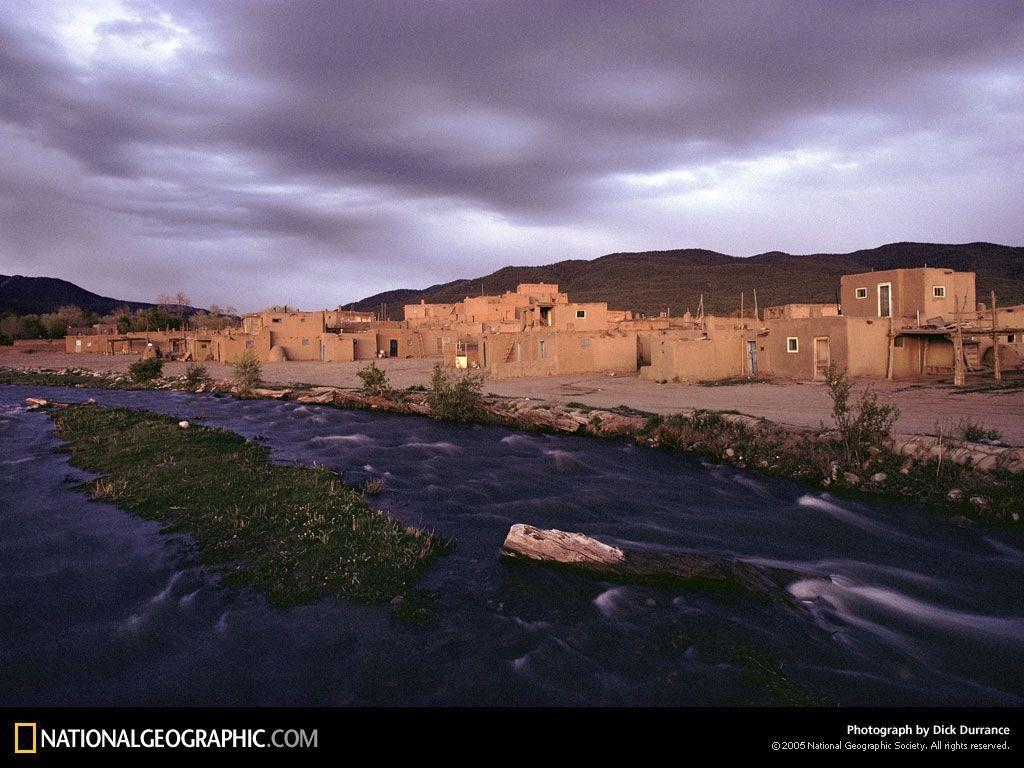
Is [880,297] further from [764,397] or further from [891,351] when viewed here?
[764,397]

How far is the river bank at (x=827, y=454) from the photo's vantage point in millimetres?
9297

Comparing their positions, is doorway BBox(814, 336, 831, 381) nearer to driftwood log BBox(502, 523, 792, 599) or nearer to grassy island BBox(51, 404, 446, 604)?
driftwood log BBox(502, 523, 792, 599)

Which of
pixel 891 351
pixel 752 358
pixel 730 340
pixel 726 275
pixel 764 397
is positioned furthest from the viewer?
pixel 726 275

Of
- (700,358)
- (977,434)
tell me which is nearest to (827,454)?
(977,434)

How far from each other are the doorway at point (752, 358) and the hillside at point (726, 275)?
45.2 meters

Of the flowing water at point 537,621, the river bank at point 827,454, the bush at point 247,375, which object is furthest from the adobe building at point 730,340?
the bush at point 247,375

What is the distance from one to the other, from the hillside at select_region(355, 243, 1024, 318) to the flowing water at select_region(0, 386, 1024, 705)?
209 ft

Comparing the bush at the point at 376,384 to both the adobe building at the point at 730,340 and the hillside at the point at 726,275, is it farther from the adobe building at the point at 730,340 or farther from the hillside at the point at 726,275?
the hillside at the point at 726,275

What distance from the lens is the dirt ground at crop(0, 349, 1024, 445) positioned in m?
14.3

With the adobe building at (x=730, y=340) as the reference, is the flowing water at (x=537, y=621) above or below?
below

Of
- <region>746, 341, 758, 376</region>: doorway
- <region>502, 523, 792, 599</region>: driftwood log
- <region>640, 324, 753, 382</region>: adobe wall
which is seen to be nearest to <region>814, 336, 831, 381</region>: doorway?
<region>746, 341, 758, 376</region>: doorway

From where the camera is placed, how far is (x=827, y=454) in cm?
1162
